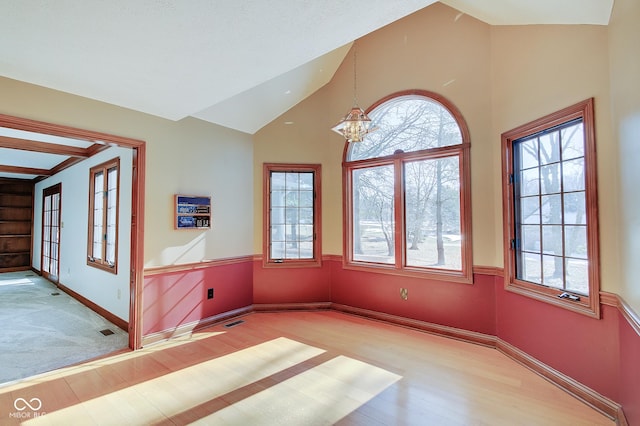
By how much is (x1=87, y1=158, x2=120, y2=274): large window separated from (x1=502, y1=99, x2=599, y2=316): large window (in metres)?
4.75

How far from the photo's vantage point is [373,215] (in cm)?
422

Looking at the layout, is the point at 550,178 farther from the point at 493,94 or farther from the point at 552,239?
the point at 493,94

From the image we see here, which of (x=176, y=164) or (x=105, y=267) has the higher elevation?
(x=176, y=164)

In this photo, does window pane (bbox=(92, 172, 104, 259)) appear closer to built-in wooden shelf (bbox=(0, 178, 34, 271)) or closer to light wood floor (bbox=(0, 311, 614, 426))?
light wood floor (bbox=(0, 311, 614, 426))

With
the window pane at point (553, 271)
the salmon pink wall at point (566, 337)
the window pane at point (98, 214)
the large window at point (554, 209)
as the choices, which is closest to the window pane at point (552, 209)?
the large window at point (554, 209)

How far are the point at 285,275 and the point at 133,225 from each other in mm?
2098

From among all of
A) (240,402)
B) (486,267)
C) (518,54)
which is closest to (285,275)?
(240,402)

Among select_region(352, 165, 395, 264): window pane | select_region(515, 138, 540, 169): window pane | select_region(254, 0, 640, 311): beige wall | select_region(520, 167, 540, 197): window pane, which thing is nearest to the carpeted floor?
select_region(254, 0, 640, 311): beige wall

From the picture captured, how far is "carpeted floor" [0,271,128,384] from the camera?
2.82m

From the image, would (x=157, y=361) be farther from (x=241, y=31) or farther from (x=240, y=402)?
(x=241, y=31)

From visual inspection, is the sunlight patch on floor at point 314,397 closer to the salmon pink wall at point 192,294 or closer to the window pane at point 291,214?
the salmon pink wall at point 192,294

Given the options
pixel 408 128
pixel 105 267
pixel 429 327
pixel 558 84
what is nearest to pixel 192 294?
pixel 105 267

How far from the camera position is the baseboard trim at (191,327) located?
129 inches

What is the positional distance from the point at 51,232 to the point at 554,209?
9.14m
